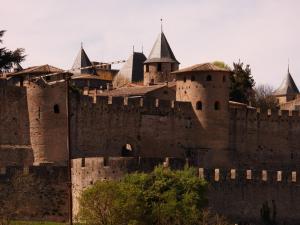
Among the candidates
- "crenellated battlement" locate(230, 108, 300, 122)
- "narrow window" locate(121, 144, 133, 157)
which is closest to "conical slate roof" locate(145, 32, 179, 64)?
"crenellated battlement" locate(230, 108, 300, 122)

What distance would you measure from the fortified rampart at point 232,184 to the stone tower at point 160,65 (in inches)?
929

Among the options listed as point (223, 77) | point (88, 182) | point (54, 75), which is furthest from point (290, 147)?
point (88, 182)

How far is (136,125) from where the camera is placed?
60.9m

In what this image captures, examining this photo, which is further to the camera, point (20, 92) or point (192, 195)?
point (20, 92)

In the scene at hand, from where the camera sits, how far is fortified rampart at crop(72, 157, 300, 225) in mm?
49844

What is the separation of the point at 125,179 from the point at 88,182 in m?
2.02

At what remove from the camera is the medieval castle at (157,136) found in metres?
53.0

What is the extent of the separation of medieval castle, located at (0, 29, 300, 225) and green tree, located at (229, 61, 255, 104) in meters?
7.91

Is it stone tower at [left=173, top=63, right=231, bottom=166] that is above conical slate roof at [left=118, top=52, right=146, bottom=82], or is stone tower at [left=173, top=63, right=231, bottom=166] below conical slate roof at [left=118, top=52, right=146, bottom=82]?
below

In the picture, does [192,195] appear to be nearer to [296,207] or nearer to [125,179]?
[125,179]

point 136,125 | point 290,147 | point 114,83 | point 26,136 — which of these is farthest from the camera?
point 114,83

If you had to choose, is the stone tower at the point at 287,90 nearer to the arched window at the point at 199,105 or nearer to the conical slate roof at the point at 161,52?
the conical slate roof at the point at 161,52

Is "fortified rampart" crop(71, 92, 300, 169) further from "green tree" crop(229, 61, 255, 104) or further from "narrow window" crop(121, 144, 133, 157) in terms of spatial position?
"green tree" crop(229, 61, 255, 104)

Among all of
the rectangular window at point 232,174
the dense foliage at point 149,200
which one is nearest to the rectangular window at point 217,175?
the rectangular window at point 232,174
